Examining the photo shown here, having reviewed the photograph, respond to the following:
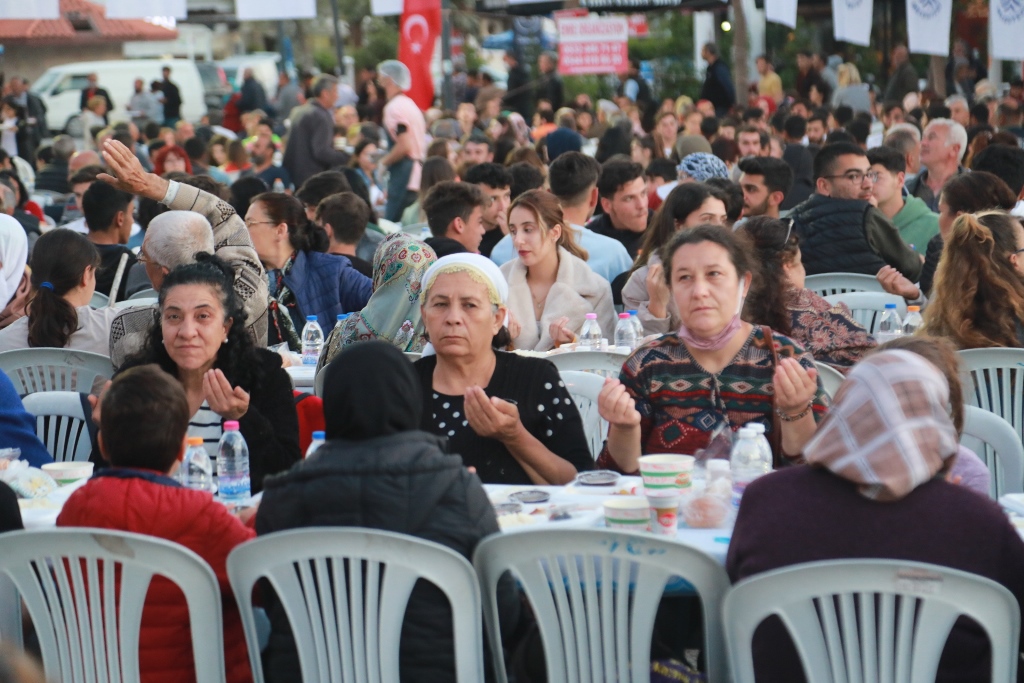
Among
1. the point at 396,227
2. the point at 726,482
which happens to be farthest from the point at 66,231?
the point at 396,227

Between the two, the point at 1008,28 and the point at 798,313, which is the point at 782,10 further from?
the point at 798,313

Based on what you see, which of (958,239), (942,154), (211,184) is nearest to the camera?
(958,239)

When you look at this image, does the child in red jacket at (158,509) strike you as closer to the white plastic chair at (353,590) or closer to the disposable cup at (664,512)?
the white plastic chair at (353,590)

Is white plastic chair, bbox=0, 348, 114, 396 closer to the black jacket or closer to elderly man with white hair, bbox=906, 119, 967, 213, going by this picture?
the black jacket

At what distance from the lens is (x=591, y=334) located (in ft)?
20.9

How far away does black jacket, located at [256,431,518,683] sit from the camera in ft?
10.1

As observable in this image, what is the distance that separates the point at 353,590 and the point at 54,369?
3.26 m

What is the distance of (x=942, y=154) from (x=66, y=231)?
21.9 feet

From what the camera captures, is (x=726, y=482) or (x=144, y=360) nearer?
(x=726, y=482)

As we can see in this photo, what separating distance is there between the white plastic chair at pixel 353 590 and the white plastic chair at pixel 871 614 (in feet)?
2.12

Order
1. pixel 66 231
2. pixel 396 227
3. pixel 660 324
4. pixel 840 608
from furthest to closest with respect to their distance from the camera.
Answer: pixel 396 227, pixel 660 324, pixel 66 231, pixel 840 608

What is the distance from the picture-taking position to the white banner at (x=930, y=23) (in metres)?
14.5

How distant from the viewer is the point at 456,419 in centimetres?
440

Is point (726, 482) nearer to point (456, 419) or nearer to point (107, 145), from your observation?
point (456, 419)
